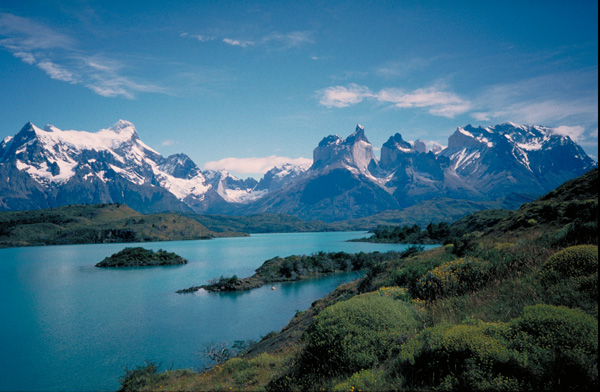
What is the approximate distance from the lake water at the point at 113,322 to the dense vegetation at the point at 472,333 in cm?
2883

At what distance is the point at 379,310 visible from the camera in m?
11.6

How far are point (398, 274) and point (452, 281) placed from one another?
6.06 metres

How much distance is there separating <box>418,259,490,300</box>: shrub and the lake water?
2998cm

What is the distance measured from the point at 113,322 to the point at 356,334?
5887cm

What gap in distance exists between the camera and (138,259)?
140625 mm

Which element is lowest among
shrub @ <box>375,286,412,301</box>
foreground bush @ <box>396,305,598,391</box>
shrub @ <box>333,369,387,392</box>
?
shrub @ <box>333,369,387,392</box>

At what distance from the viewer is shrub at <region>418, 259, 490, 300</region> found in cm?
1506

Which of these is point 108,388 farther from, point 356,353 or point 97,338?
point 356,353

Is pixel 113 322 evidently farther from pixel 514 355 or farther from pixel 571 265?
pixel 571 265

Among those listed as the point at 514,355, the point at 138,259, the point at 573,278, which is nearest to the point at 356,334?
the point at 514,355

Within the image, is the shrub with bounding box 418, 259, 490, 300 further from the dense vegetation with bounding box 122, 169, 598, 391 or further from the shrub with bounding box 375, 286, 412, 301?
the shrub with bounding box 375, 286, 412, 301

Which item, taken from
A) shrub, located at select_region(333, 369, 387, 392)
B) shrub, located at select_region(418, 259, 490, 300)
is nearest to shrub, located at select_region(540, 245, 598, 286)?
Result: shrub, located at select_region(418, 259, 490, 300)

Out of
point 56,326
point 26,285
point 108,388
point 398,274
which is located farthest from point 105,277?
point 398,274

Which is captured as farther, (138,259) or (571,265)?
(138,259)
